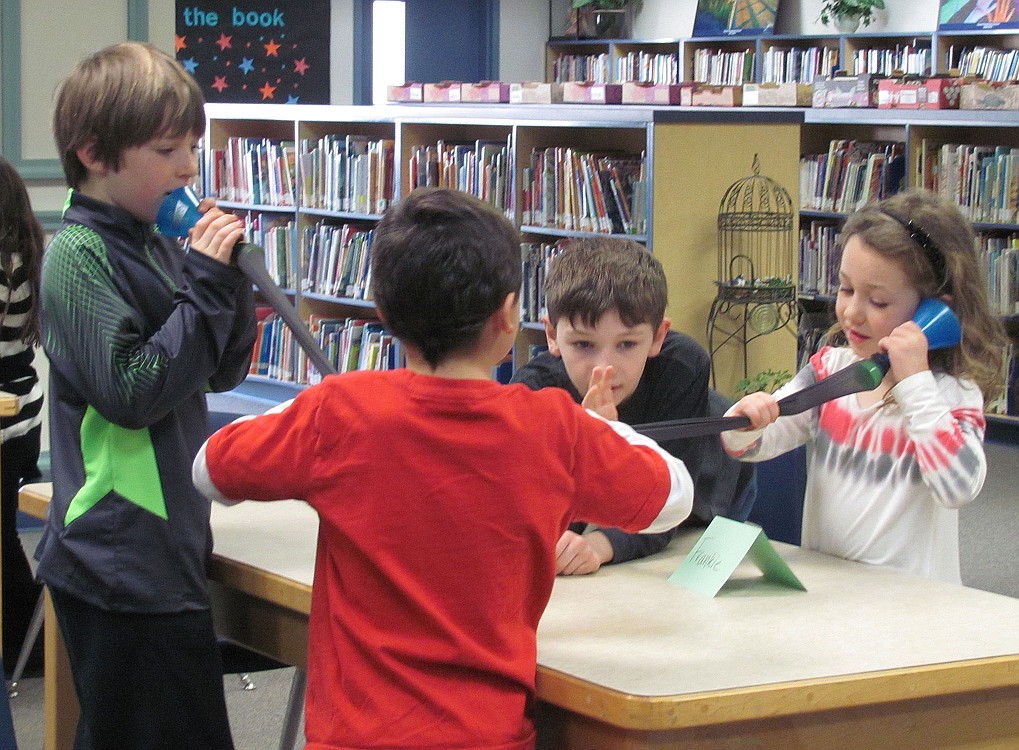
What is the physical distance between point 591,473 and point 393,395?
210 millimetres

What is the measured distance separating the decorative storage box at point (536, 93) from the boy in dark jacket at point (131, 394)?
4.40 metres

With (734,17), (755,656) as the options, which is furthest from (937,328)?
(734,17)

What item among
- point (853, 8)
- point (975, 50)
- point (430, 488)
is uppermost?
point (853, 8)

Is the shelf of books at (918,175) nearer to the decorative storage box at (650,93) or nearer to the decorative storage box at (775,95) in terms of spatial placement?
the decorative storage box at (775,95)

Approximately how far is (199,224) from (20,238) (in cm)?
199

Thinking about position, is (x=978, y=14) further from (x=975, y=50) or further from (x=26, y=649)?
(x=26, y=649)

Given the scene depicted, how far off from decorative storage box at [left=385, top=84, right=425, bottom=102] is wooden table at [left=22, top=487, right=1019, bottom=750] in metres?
5.14

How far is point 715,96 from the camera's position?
5305 mm

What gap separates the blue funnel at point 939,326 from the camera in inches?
70.4

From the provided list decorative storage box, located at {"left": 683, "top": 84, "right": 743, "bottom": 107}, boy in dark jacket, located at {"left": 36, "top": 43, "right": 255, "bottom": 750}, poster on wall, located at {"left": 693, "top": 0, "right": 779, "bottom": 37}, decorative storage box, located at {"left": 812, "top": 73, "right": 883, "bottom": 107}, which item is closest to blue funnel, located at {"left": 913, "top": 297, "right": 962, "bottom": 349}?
boy in dark jacket, located at {"left": 36, "top": 43, "right": 255, "bottom": 750}

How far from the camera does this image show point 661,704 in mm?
1241

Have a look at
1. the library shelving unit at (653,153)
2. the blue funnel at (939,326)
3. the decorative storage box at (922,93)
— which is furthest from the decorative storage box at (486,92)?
the blue funnel at (939,326)

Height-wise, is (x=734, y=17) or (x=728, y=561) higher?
(x=734, y=17)

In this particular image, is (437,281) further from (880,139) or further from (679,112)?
(880,139)
